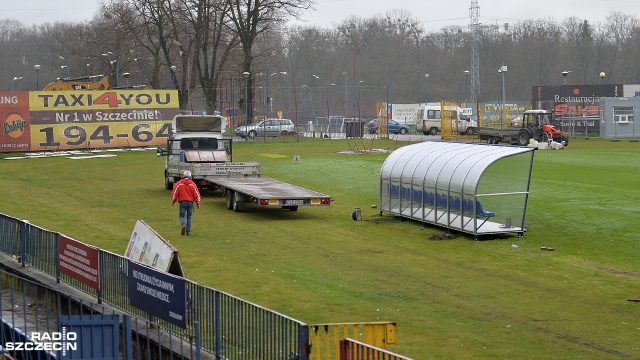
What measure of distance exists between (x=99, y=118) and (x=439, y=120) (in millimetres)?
27456

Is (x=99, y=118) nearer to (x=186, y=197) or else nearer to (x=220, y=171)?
(x=220, y=171)

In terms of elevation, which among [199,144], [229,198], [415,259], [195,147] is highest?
[199,144]

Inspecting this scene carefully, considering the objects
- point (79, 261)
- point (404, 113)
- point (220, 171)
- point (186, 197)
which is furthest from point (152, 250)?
point (404, 113)

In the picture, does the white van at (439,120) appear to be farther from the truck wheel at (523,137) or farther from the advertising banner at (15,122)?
the advertising banner at (15,122)

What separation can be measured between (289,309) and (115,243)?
872 centimetres

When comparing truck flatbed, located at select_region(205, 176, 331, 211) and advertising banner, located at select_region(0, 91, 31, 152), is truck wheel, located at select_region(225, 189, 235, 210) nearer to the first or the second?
truck flatbed, located at select_region(205, 176, 331, 211)

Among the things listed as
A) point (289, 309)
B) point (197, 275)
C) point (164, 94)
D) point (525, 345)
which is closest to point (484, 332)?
point (525, 345)

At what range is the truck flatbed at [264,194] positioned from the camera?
1127 inches

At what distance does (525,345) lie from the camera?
1484 centimetres

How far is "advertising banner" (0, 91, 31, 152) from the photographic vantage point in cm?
5695

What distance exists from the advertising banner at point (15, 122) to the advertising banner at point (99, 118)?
36cm

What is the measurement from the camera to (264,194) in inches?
1150

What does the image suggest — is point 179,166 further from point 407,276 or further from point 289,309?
point 289,309

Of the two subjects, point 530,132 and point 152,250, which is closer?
point 152,250
